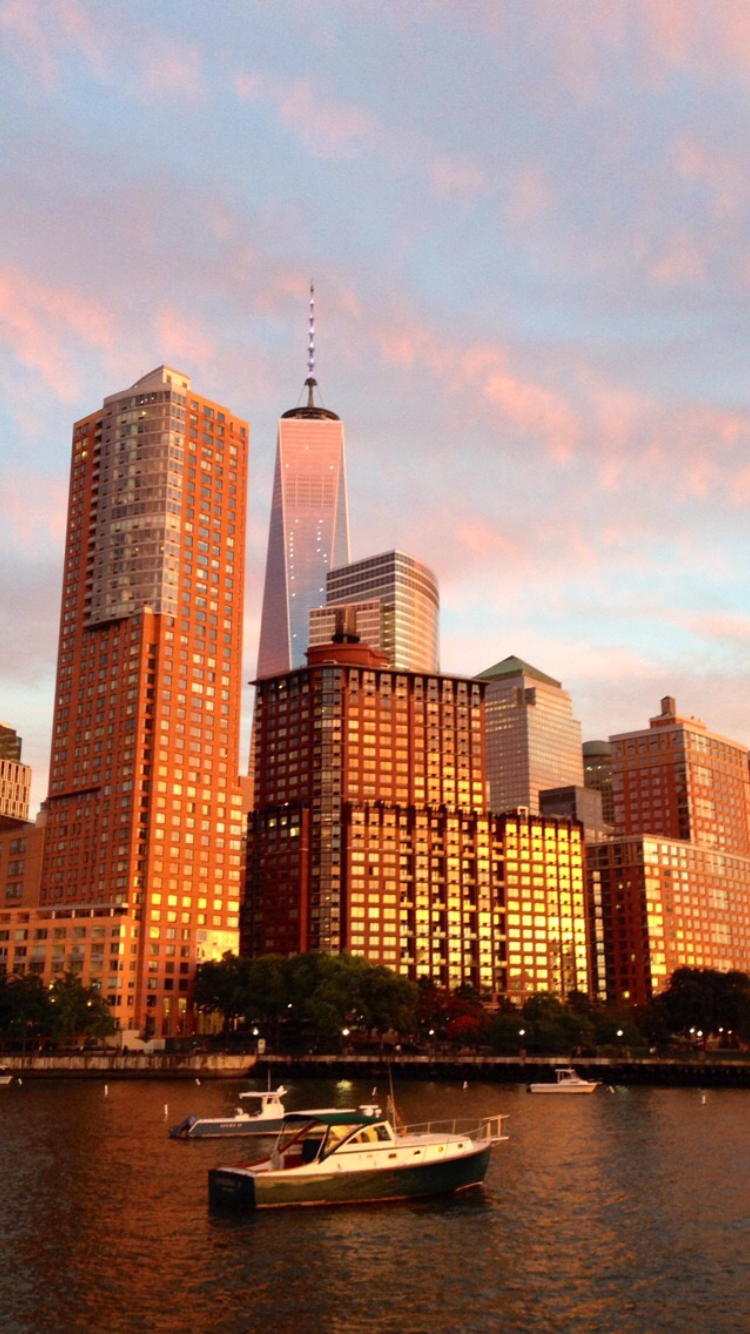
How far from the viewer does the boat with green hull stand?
239 feet

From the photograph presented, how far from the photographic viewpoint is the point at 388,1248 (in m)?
64.7

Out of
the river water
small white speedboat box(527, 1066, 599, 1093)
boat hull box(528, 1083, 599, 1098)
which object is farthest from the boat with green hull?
small white speedboat box(527, 1066, 599, 1093)

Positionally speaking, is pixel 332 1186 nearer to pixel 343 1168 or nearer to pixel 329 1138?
pixel 343 1168

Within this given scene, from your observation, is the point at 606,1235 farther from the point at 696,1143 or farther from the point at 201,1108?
the point at 201,1108

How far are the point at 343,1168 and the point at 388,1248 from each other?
978 centimetres

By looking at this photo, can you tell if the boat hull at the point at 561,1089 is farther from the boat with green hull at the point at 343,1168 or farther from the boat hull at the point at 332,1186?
the boat hull at the point at 332,1186

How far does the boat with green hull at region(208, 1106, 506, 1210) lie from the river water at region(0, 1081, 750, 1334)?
1.13 metres

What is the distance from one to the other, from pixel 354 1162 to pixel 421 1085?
125 meters

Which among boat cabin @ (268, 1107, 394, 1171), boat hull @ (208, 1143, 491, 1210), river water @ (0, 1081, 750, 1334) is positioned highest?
boat cabin @ (268, 1107, 394, 1171)

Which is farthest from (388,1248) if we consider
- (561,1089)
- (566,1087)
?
(566,1087)

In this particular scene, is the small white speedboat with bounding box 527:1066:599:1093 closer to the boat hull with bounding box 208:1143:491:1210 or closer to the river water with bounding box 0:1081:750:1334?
the river water with bounding box 0:1081:750:1334

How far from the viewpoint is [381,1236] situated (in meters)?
67.4

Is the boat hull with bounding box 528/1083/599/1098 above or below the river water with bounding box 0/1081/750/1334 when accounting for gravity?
above

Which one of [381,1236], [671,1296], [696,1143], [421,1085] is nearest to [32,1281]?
[381,1236]
